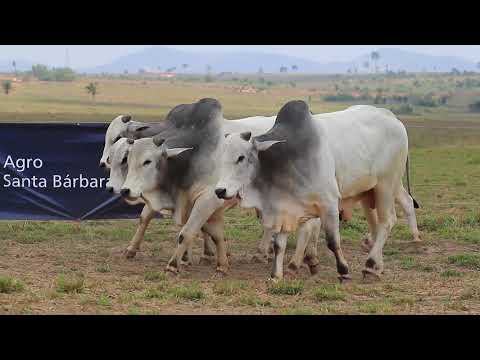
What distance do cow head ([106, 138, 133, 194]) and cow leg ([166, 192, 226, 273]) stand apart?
755mm

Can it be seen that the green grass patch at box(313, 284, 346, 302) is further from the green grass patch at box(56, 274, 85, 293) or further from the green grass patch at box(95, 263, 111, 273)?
the green grass patch at box(95, 263, 111, 273)

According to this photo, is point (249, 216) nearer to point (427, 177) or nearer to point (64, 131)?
point (64, 131)

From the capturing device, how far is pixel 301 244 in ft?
29.4

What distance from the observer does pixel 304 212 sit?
8.48 meters

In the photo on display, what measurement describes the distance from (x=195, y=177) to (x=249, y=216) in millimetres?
4284

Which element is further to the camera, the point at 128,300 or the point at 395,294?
the point at 395,294

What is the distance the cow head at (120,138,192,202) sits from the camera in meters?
8.87

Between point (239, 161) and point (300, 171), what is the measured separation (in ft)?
1.75

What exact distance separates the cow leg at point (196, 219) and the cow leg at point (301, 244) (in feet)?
2.57

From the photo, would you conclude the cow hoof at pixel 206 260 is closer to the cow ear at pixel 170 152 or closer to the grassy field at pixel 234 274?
the grassy field at pixel 234 274

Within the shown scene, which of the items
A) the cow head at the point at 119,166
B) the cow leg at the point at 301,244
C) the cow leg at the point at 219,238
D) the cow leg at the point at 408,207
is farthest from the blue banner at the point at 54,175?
the cow leg at the point at 301,244

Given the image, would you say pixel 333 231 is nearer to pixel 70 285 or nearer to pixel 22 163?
pixel 70 285

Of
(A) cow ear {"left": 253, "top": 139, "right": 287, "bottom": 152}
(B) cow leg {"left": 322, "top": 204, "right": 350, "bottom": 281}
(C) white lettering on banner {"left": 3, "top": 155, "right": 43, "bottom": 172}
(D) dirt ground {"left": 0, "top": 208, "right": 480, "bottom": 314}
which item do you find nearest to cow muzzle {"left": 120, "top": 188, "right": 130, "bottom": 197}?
(D) dirt ground {"left": 0, "top": 208, "right": 480, "bottom": 314}

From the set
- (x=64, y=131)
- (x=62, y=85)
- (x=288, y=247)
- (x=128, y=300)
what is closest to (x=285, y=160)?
(x=128, y=300)
